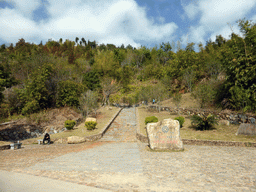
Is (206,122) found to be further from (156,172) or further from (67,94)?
(67,94)

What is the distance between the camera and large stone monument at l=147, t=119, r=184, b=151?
10227 mm

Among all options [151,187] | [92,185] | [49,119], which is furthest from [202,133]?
[49,119]

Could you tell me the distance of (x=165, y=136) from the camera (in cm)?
1041

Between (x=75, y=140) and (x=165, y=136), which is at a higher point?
(x=165, y=136)

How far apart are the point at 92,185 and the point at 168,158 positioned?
14.8ft

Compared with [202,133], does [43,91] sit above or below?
above

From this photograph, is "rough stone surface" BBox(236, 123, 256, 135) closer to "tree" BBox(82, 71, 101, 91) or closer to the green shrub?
the green shrub

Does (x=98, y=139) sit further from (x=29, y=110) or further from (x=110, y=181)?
(x=29, y=110)

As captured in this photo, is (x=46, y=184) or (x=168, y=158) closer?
(x=46, y=184)

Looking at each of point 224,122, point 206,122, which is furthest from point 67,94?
point 224,122

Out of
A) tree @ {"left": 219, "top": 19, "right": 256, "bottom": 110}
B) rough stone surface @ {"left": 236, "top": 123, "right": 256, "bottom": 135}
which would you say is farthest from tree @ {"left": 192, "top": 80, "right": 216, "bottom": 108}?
rough stone surface @ {"left": 236, "top": 123, "right": 256, "bottom": 135}

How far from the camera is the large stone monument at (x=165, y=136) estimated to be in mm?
10227

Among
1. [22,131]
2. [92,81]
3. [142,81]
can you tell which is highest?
[142,81]

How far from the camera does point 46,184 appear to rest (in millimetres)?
5086
